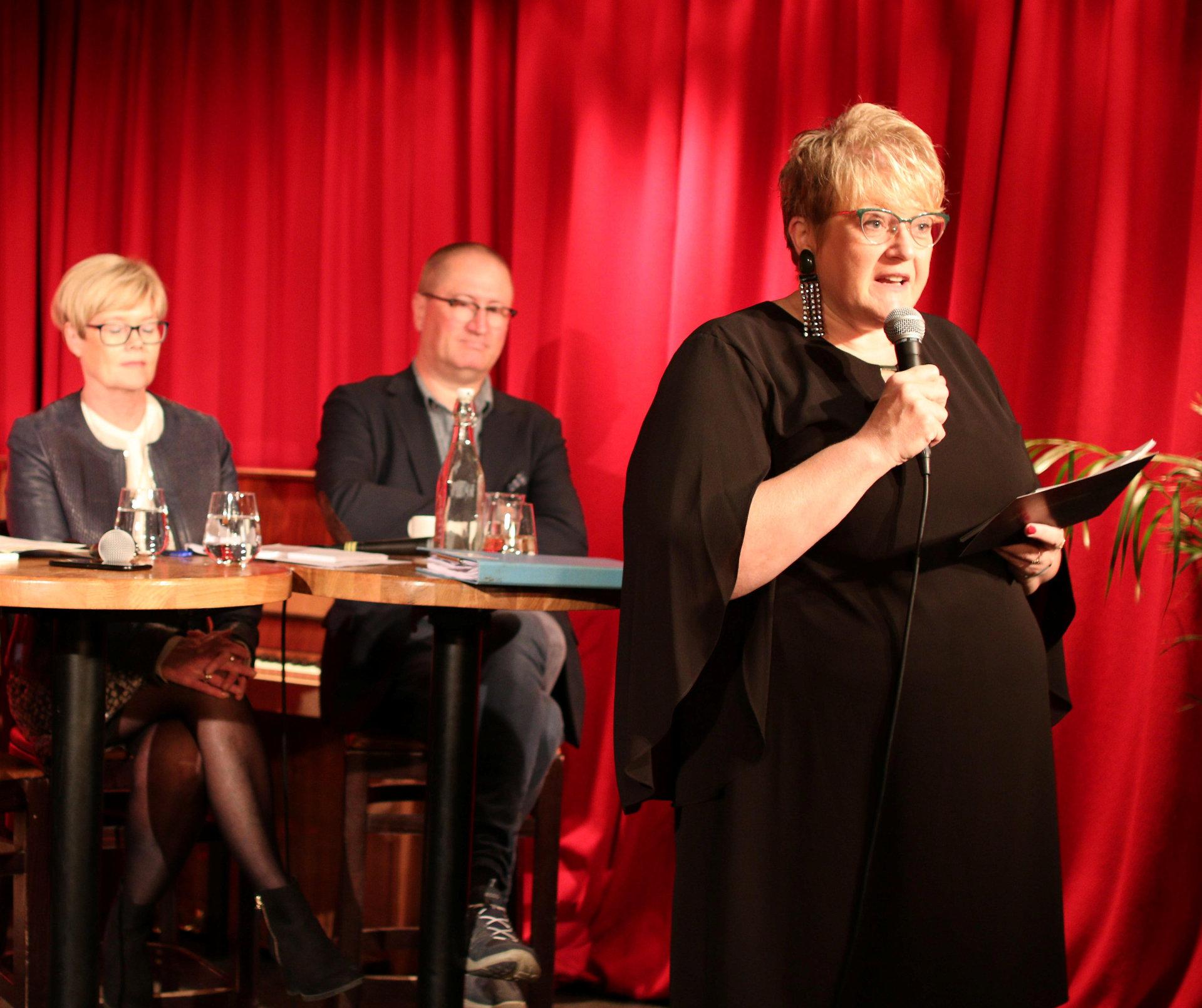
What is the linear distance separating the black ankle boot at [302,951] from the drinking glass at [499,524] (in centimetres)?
76

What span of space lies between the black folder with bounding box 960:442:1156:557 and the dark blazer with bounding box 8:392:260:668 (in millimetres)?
1615

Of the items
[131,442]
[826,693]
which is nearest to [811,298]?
[826,693]

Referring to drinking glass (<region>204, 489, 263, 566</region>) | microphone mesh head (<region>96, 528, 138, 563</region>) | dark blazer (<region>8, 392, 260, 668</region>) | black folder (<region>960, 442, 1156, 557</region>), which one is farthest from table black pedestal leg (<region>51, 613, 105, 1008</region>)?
black folder (<region>960, 442, 1156, 557</region>)

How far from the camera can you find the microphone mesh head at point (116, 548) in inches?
72.9

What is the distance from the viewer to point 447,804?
201 cm

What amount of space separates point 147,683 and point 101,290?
38.4 inches

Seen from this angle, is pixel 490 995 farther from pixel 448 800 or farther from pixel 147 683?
pixel 147 683

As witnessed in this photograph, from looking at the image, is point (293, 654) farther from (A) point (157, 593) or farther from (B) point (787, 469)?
(B) point (787, 469)

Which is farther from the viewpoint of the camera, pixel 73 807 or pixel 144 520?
pixel 144 520

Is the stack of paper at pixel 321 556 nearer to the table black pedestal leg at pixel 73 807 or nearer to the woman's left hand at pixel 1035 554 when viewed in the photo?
the table black pedestal leg at pixel 73 807

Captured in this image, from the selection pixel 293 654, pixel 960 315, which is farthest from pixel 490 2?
pixel 293 654

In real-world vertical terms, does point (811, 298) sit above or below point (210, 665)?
above

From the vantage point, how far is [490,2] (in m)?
3.51

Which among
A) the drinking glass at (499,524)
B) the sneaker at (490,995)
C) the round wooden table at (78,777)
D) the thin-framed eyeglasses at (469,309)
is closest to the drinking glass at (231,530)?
the round wooden table at (78,777)
